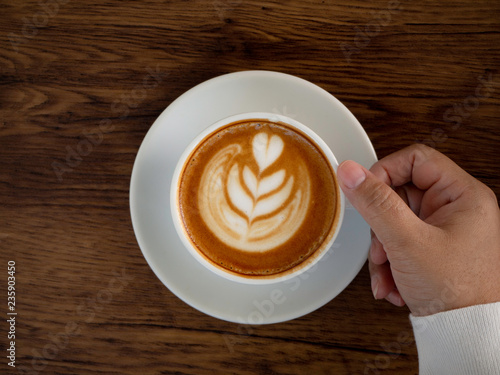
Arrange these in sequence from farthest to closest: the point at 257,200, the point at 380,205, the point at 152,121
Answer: the point at 152,121 → the point at 257,200 → the point at 380,205

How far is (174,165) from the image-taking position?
50.1 inches

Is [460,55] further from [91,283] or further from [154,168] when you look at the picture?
[91,283]

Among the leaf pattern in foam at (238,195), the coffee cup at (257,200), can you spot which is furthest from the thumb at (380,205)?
the leaf pattern in foam at (238,195)

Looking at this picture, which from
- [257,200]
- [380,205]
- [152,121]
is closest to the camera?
[380,205]

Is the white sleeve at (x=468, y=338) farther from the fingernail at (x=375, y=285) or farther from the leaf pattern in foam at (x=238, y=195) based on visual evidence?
the leaf pattern in foam at (x=238, y=195)

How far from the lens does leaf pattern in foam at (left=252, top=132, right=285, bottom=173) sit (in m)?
1.25

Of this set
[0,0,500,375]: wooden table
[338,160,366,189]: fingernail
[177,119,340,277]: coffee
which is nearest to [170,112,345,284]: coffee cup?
[177,119,340,277]: coffee

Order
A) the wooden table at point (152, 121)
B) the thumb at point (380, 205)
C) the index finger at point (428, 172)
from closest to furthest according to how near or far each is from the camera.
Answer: the thumb at point (380, 205), the index finger at point (428, 172), the wooden table at point (152, 121)

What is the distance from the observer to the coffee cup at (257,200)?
125cm

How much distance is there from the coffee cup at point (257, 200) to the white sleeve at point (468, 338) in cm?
38

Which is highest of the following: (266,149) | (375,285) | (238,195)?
(266,149)

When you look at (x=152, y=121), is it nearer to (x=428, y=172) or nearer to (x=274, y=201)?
(x=274, y=201)


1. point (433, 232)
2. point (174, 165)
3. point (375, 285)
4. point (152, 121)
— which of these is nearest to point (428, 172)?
point (433, 232)

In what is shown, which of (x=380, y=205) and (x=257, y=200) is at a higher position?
(x=380, y=205)
